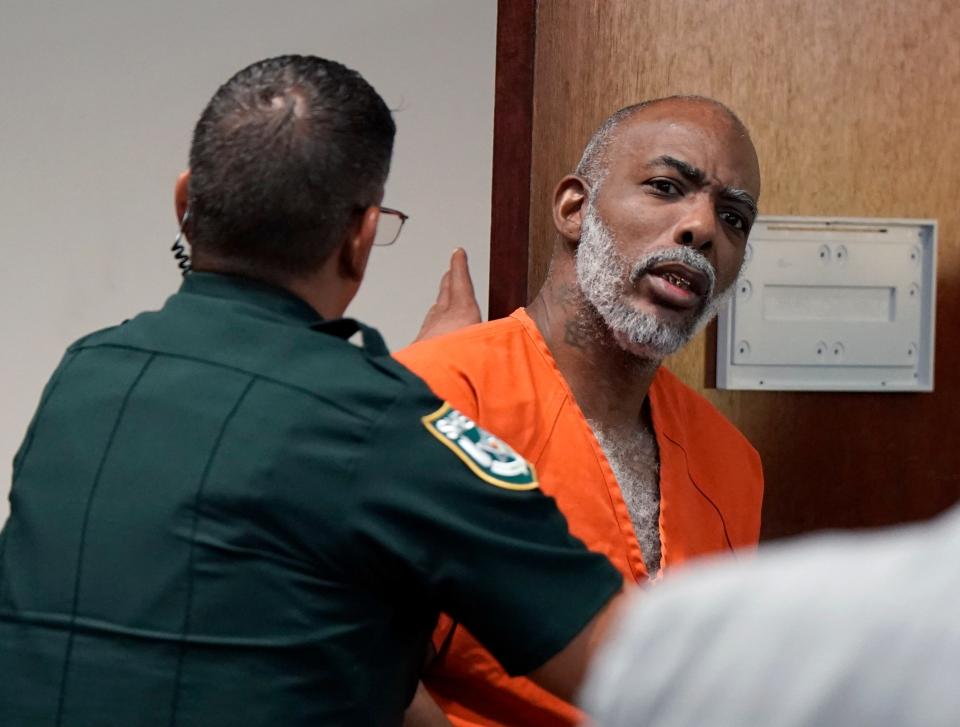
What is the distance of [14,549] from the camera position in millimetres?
867

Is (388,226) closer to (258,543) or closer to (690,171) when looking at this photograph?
(258,543)

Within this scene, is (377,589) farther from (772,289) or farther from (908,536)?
(772,289)

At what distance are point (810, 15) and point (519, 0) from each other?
1.33 ft

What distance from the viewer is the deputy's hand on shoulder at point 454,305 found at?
5.07ft

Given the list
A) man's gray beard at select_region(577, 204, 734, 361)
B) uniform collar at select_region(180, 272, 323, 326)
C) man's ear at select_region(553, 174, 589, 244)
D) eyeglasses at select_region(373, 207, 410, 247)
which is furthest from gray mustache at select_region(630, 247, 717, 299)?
uniform collar at select_region(180, 272, 323, 326)

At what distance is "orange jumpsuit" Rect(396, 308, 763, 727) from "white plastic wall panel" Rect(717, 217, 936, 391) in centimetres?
24

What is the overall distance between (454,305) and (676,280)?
0.30 metres

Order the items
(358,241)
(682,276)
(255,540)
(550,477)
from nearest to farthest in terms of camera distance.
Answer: (255,540) → (358,241) → (550,477) → (682,276)

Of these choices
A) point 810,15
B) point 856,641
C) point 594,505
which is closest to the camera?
point 856,641

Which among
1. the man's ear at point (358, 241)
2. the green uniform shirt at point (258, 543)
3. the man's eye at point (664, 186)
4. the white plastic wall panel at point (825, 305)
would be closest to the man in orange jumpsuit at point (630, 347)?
the man's eye at point (664, 186)

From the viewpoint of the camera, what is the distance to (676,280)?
55.2 inches

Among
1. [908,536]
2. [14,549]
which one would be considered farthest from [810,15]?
[908,536]

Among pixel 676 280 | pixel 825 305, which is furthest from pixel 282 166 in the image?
pixel 825 305

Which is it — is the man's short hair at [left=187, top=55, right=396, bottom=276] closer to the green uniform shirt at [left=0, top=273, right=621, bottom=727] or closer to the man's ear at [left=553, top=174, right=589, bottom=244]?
the green uniform shirt at [left=0, top=273, right=621, bottom=727]
